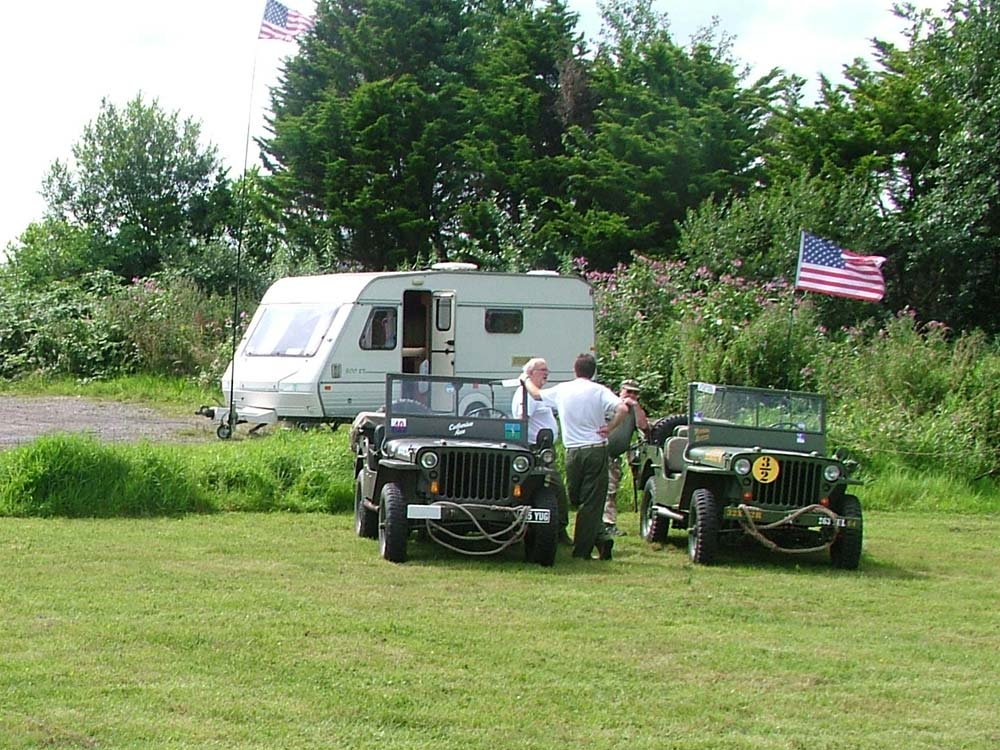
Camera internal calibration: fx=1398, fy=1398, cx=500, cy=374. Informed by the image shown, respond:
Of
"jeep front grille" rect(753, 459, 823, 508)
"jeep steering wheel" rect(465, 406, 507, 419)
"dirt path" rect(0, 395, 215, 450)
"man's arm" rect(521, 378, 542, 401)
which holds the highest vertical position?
"man's arm" rect(521, 378, 542, 401)

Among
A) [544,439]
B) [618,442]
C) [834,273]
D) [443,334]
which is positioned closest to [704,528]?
[618,442]

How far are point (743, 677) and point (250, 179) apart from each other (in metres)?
38.8

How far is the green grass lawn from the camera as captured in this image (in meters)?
5.90

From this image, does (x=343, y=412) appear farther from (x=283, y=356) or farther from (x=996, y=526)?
(x=996, y=526)

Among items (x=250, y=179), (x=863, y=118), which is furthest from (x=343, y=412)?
(x=250, y=179)

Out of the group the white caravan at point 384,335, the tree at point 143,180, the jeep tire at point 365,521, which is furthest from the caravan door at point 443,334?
the tree at point 143,180

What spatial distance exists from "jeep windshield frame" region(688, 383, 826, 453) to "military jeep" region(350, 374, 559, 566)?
149 centimetres

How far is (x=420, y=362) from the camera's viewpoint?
67.1 feet

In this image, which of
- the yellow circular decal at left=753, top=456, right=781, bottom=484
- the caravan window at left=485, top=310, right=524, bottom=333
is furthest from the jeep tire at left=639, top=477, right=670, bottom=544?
the caravan window at left=485, top=310, right=524, bottom=333

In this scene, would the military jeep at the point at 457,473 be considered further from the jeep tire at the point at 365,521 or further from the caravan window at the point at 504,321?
the caravan window at the point at 504,321

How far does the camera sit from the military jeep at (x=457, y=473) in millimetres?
10438

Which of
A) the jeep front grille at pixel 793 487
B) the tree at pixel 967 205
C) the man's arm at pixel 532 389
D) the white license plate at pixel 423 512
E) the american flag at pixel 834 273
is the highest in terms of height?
the tree at pixel 967 205

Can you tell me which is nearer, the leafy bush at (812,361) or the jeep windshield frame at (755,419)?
the jeep windshield frame at (755,419)

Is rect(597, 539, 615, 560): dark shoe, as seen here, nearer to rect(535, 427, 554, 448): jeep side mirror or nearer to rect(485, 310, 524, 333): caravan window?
rect(535, 427, 554, 448): jeep side mirror
